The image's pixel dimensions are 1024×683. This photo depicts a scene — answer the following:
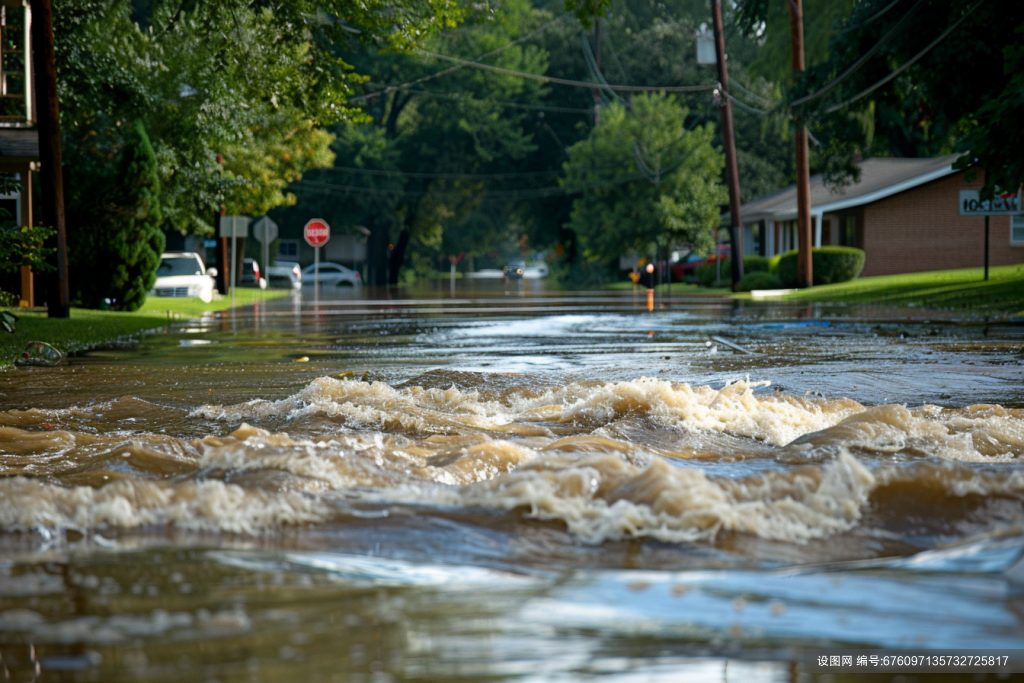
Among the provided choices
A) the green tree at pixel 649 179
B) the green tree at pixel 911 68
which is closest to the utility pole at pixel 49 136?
the green tree at pixel 911 68

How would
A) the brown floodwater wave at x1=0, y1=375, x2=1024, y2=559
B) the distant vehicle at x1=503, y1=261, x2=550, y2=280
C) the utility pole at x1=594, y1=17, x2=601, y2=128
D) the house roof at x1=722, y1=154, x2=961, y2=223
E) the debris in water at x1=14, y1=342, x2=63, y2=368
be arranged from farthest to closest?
the distant vehicle at x1=503, y1=261, x2=550, y2=280, the utility pole at x1=594, y1=17, x2=601, y2=128, the house roof at x1=722, y1=154, x2=961, y2=223, the debris in water at x1=14, y1=342, x2=63, y2=368, the brown floodwater wave at x1=0, y1=375, x2=1024, y2=559

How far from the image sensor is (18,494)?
5.82m

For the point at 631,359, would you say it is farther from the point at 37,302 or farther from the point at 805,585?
the point at 37,302

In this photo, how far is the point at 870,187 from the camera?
47.3 m

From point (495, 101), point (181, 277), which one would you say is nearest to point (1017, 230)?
point (181, 277)

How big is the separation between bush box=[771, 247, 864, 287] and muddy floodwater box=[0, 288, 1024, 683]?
3127 centimetres

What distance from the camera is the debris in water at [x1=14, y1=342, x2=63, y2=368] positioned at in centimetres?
1451

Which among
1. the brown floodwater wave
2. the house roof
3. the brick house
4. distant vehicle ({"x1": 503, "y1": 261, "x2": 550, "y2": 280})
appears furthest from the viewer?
distant vehicle ({"x1": 503, "y1": 261, "x2": 550, "y2": 280})

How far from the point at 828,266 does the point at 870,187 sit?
23.5 feet

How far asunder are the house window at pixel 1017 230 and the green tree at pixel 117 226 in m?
31.4

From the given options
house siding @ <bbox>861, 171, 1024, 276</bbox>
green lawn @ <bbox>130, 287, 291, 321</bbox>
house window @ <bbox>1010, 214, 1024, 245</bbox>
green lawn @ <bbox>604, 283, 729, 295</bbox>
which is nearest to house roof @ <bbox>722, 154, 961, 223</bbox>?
house siding @ <bbox>861, 171, 1024, 276</bbox>

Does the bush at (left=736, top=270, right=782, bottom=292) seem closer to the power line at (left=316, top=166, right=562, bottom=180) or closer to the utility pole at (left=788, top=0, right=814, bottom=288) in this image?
the utility pole at (left=788, top=0, right=814, bottom=288)

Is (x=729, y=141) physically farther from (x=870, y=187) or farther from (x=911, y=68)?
(x=911, y=68)

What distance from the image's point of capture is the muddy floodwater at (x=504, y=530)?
12.2 feet
